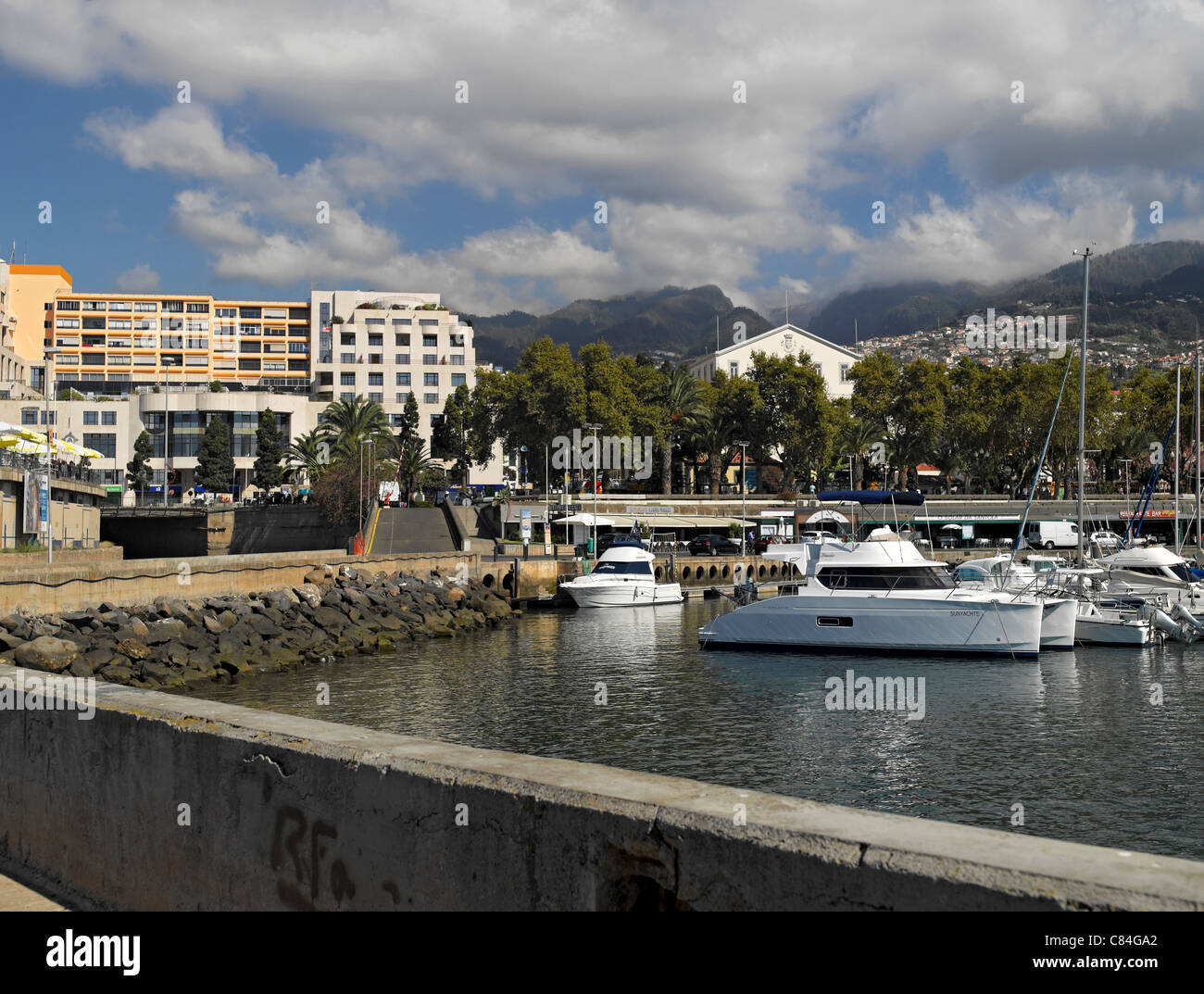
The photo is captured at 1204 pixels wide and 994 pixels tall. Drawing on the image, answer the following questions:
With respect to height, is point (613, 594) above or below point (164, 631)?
below

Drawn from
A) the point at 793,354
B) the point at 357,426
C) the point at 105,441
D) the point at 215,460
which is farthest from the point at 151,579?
the point at 793,354

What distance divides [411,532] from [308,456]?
3355 centimetres

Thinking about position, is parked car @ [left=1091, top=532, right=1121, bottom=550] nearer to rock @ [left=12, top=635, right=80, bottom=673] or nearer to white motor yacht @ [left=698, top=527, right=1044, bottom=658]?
white motor yacht @ [left=698, top=527, right=1044, bottom=658]

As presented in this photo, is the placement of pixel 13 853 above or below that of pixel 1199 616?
above

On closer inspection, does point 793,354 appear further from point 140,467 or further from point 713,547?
point 140,467

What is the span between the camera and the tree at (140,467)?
111m

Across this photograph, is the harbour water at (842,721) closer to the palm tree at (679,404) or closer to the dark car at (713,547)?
the dark car at (713,547)

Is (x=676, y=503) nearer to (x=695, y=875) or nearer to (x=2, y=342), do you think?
(x=2, y=342)

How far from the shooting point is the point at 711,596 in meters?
63.8

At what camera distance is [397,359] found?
135625 millimetres

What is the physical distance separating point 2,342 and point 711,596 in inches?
3565

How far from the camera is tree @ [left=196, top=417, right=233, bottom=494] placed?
111 meters

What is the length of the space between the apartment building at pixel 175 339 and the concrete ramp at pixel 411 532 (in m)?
75.7
